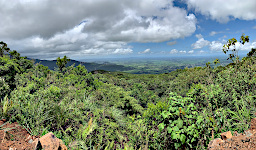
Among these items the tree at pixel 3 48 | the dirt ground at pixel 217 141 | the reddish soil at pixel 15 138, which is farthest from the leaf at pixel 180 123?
the tree at pixel 3 48

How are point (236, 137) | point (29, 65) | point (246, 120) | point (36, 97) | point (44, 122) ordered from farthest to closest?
point (29, 65)
point (36, 97)
point (44, 122)
point (246, 120)
point (236, 137)

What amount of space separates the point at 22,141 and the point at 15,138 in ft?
0.79

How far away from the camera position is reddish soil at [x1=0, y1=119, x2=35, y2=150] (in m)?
2.69

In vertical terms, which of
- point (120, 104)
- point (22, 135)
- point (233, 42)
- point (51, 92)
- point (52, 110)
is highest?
point (233, 42)

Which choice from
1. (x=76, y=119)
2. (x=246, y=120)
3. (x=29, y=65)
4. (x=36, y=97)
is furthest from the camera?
(x=29, y=65)

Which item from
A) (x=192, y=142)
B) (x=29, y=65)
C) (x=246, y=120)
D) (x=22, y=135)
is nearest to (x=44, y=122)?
(x=22, y=135)

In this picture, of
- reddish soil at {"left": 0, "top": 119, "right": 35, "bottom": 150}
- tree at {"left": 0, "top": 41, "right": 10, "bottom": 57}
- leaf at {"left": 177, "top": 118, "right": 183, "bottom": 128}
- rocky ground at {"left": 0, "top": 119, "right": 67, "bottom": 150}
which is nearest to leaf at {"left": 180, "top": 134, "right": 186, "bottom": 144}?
leaf at {"left": 177, "top": 118, "right": 183, "bottom": 128}

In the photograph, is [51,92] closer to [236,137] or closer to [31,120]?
[31,120]

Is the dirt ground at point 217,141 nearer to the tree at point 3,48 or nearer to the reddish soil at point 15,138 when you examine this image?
the reddish soil at point 15,138

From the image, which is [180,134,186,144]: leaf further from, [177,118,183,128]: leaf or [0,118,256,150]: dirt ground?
[0,118,256,150]: dirt ground

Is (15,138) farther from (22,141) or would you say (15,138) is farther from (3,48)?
(3,48)

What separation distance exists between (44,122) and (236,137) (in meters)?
5.24

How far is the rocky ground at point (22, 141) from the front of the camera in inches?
107

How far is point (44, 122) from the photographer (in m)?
4.04
